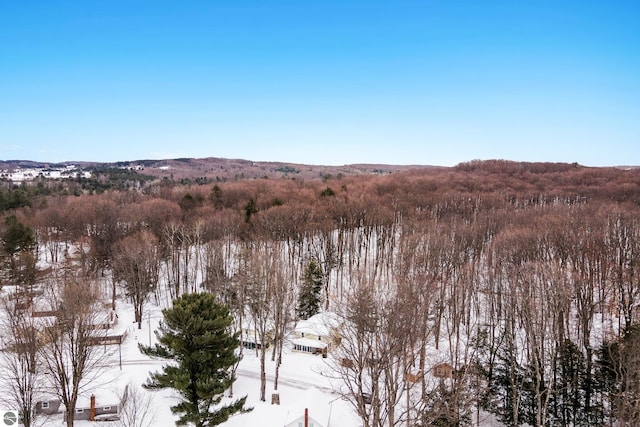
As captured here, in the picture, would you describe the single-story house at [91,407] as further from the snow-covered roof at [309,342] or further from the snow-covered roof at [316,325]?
the snow-covered roof at [316,325]

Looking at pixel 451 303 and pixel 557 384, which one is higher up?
pixel 451 303

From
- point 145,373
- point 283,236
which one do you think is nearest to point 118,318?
point 145,373

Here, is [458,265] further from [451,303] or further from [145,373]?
[145,373]

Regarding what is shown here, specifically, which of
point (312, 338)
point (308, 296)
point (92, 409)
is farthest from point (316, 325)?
point (92, 409)

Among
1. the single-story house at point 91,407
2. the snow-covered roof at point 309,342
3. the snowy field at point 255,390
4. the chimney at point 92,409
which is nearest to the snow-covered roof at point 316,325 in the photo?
the snow-covered roof at point 309,342

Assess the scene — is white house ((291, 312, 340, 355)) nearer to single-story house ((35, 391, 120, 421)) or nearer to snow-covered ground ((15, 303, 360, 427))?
snow-covered ground ((15, 303, 360, 427))

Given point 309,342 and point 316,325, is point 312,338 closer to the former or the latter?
point 309,342

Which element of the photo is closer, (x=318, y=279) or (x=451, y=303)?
(x=451, y=303)
